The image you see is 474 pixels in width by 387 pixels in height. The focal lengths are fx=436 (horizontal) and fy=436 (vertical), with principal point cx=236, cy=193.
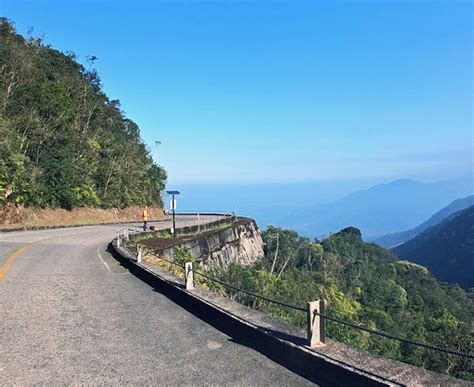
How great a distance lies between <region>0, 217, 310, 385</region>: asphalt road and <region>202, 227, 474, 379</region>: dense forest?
4.61 meters

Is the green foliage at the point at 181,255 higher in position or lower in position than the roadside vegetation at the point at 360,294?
higher

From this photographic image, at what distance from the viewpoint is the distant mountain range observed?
122 meters

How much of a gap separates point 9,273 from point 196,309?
6.65 metres

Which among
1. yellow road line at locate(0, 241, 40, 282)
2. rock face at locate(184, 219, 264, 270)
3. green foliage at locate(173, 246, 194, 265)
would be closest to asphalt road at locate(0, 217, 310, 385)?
yellow road line at locate(0, 241, 40, 282)

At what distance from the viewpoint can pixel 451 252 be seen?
447ft

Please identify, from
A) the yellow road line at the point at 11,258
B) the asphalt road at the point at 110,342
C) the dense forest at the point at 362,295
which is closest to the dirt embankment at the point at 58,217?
the yellow road line at the point at 11,258

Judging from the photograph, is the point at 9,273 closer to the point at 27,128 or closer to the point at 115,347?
the point at 115,347

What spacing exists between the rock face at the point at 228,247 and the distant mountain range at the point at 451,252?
88712 millimetres

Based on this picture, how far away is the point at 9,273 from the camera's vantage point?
1169 cm

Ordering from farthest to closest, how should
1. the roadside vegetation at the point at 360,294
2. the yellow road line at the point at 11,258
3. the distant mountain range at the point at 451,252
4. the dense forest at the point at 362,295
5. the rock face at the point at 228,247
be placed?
the distant mountain range at the point at 451,252 → the rock face at the point at 228,247 → the dense forest at the point at 362,295 → the roadside vegetation at the point at 360,294 → the yellow road line at the point at 11,258

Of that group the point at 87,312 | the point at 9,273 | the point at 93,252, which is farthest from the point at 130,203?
the point at 87,312

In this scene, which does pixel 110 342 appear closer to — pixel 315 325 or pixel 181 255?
pixel 315 325

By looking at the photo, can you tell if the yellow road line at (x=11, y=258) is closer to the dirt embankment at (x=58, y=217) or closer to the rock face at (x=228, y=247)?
the rock face at (x=228, y=247)

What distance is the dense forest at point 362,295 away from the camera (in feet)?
66.9
